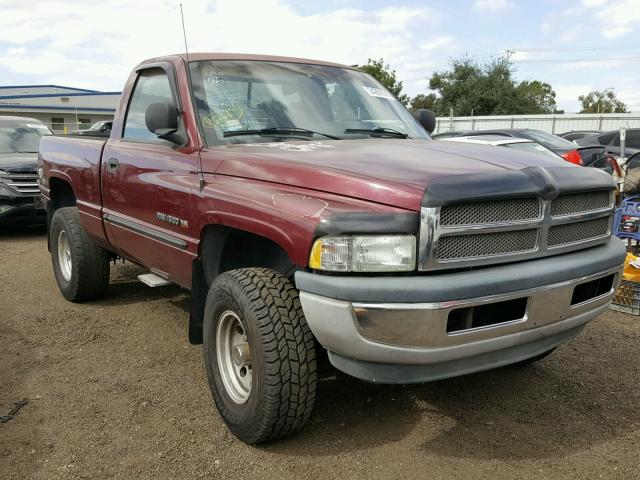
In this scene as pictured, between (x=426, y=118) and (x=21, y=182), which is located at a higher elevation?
(x=426, y=118)

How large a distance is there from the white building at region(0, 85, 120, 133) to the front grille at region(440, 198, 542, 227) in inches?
1926

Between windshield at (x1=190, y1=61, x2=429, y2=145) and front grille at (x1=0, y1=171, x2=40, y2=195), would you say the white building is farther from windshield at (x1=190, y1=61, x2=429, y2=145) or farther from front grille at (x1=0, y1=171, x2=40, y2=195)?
windshield at (x1=190, y1=61, x2=429, y2=145)

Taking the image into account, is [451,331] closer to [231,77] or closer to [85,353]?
[231,77]

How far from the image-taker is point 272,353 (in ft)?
8.78

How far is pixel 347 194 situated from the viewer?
2.54 meters

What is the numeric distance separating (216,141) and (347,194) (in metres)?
1.22

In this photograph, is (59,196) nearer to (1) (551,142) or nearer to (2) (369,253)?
(2) (369,253)

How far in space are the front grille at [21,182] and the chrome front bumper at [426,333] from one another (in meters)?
7.75

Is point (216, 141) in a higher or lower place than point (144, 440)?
higher

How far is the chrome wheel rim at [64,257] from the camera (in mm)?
5578

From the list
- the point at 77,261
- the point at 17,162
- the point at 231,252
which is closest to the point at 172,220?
the point at 231,252

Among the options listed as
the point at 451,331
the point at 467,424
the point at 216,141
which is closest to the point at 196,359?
the point at 216,141

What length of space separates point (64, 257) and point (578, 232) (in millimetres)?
4538

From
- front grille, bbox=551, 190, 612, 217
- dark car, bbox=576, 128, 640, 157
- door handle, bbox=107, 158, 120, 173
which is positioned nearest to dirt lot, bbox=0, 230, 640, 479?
front grille, bbox=551, 190, 612, 217
